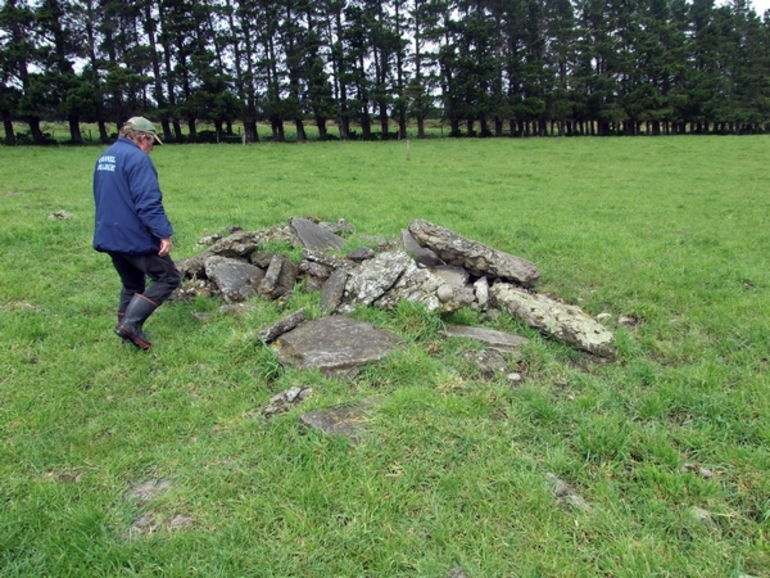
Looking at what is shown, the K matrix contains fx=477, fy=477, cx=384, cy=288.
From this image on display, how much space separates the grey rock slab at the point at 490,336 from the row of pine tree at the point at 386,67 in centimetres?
3861

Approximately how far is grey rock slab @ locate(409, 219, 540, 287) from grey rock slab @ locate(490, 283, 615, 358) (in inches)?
10.5

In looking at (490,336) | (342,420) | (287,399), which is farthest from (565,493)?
(287,399)

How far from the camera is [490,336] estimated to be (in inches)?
193

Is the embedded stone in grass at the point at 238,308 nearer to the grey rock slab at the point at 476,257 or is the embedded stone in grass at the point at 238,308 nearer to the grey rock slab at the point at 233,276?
the grey rock slab at the point at 233,276

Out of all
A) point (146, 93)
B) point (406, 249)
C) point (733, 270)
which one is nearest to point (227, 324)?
point (406, 249)

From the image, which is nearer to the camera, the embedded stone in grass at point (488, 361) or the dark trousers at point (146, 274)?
the embedded stone in grass at point (488, 361)

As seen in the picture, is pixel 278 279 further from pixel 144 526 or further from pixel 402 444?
pixel 144 526

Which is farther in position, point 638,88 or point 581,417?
point 638,88

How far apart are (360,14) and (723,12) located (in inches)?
1869

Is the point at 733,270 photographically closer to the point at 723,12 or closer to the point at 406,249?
the point at 406,249

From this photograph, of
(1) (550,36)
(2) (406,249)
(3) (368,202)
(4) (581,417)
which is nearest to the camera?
(4) (581,417)

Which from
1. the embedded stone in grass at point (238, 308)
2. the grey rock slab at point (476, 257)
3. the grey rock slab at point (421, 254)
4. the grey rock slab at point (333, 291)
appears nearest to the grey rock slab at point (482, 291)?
the grey rock slab at point (476, 257)

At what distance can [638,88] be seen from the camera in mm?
52438

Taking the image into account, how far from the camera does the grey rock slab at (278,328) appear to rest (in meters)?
4.85
